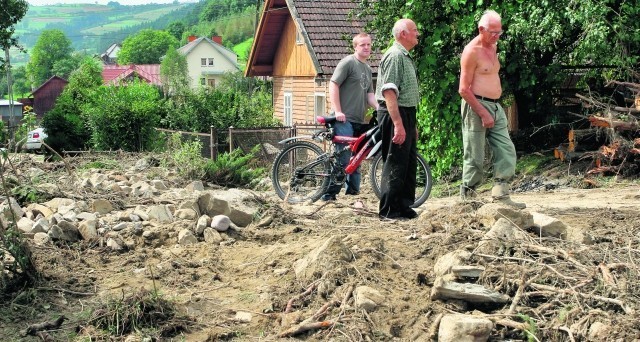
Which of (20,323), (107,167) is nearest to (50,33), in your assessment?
(107,167)

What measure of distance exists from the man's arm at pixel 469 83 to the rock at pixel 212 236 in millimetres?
2646

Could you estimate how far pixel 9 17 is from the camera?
119ft

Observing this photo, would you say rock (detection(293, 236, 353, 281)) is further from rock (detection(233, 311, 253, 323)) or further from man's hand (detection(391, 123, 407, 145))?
man's hand (detection(391, 123, 407, 145))

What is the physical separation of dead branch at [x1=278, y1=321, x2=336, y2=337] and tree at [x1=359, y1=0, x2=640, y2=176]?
8.50m

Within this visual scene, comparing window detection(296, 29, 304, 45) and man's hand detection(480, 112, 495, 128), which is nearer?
man's hand detection(480, 112, 495, 128)

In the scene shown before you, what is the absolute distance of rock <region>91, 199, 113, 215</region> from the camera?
912 cm

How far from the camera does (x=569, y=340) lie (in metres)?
5.31

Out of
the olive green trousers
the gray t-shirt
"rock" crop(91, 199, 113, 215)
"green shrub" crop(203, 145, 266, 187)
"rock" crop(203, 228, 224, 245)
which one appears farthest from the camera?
"green shrub" crop(203, 145, 266, 187)

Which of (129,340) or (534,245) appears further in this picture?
(534,245)

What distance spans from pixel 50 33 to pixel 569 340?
161 meters

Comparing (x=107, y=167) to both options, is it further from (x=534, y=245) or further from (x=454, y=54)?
(x=534, y=245)

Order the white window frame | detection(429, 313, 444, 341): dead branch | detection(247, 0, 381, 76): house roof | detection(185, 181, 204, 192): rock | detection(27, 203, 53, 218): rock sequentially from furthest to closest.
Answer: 1. the white window frame
2. detection(247, 0, 381, 76): house roof
3. detection(185, 181, 204, 192): rock
4. detection(27, 203, 53, 218): rock
5. detection(429, 313, 444, 341): dead branch

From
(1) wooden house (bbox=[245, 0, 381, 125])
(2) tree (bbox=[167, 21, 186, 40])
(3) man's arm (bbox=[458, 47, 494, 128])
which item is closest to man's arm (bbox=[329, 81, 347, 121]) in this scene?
(3) man's arm (bbox=[458, 47, 494, 128])

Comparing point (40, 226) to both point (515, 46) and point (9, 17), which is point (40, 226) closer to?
point (515, 46)
